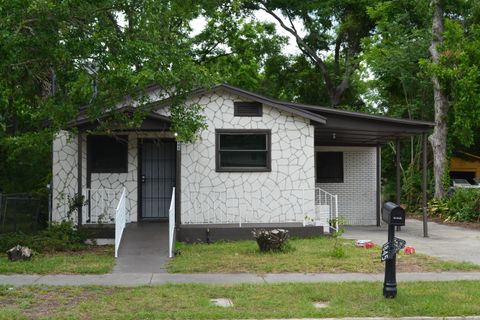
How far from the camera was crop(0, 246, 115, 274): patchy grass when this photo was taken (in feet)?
34.3

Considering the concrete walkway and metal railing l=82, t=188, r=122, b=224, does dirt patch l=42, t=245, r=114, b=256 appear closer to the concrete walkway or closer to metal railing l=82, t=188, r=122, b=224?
metal railing l=82, t=188, r=122, b=224

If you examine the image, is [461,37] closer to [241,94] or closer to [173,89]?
[241,94]

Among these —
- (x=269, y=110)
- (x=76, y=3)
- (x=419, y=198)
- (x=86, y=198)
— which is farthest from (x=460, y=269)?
(x=419, y=198)

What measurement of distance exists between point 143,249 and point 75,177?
146 inches

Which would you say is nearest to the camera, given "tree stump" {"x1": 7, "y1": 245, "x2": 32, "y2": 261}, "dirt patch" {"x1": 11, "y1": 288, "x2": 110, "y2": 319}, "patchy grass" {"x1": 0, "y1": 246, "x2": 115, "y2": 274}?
"dirt patch" {"x1": 11, "y1": 288, "x2": 110, "y2": 319}

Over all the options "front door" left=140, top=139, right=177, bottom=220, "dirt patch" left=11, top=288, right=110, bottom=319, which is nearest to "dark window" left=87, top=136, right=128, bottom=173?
"front door" left=140, top=139, right=177, bottom=220

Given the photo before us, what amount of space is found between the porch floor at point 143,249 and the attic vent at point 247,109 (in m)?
3.49

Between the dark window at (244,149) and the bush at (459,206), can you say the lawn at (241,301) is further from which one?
the bush at (459,206)

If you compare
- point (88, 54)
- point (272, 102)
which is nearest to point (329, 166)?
point (272, 102)

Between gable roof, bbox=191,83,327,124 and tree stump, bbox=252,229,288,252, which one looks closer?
tree stump, bbox=252,229,288,252

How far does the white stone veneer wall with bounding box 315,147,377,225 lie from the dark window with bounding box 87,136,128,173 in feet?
24.1

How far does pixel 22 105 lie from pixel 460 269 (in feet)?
31.7

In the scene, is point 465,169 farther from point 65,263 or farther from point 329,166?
point 65,263

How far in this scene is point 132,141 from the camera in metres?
15.8
